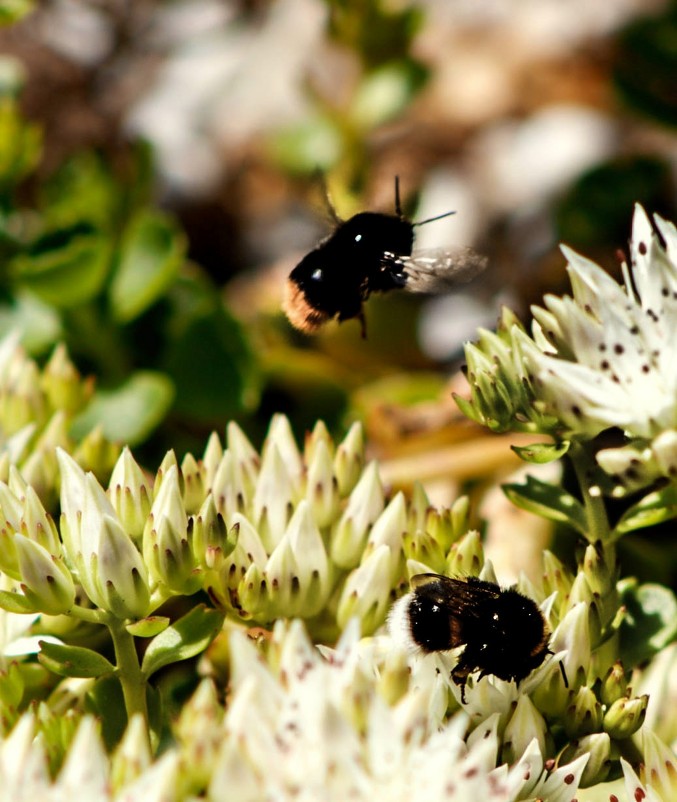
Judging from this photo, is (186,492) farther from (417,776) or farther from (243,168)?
(243,168)

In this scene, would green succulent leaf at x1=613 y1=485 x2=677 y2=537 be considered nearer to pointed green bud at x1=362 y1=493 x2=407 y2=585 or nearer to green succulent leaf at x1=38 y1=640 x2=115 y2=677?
pointed green bud at x1=362 y1=493 x2=407 y2=585

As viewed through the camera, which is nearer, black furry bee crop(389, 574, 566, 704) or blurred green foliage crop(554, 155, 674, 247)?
black furry bee crop(389, 574, 566, 704)

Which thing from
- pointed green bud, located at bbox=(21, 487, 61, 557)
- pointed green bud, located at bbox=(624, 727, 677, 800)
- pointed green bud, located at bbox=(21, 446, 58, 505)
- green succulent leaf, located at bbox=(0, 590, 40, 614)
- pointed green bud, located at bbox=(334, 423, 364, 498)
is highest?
pointed green bud, located at bbox=(21, 446, 58, 505)

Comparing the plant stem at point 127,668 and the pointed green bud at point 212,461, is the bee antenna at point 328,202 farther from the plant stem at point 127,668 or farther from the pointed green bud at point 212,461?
the plant stem at point 127,668

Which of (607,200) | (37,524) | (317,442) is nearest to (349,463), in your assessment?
(317,442)

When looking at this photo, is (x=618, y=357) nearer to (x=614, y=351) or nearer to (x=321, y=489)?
(x=614, y=351)

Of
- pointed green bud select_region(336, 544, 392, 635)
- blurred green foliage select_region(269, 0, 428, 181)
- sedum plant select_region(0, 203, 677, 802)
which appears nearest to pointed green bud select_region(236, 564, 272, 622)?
sedum plant select_region(0, 203, 677, 802)

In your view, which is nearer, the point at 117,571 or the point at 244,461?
the point at 117,571
